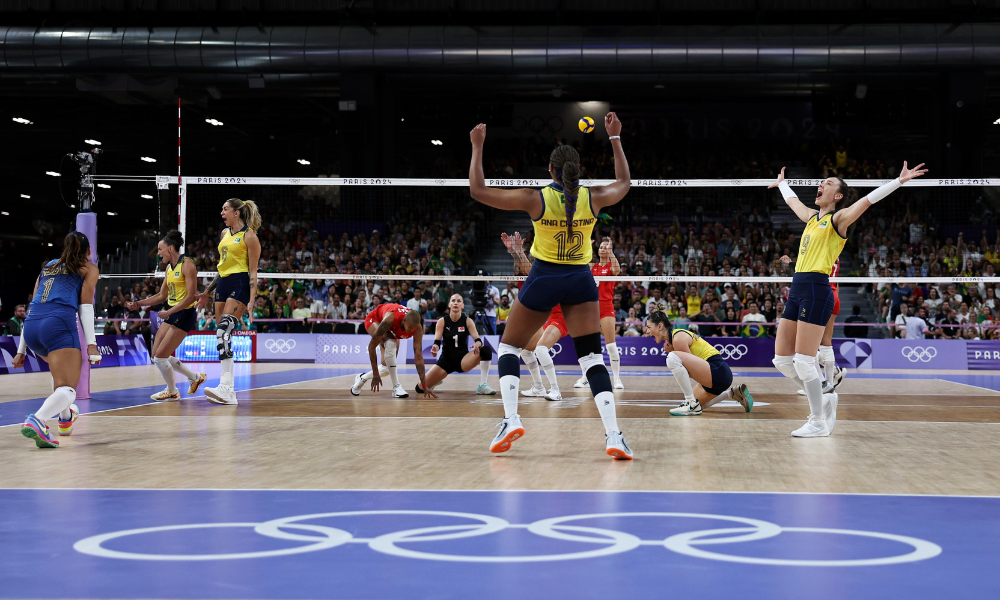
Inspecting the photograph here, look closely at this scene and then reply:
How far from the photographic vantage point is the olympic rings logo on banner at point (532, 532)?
Result: 9.70 ft

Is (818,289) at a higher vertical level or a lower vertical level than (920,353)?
higher

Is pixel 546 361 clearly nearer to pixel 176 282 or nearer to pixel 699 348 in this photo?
pixel 699 348

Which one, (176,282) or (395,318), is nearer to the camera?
(395,318)

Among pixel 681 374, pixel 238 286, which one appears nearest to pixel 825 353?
pixel 681 374

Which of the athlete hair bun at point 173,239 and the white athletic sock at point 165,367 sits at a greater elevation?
the athlete hair bun at point 173,239

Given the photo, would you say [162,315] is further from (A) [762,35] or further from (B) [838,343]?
(A) [762,35]

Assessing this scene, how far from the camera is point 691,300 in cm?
2000

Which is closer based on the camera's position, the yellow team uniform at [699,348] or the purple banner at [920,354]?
the yellow team uniform at [699,348]

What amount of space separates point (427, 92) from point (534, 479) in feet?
73.8

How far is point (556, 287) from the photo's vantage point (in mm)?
5246

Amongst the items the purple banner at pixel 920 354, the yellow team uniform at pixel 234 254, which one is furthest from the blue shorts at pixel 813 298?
the purple banner at pixel 920 354

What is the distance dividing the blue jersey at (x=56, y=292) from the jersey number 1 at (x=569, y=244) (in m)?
3.42

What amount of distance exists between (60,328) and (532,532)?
4.03 metres

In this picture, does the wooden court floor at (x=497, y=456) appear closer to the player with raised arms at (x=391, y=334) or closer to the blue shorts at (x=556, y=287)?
the player with raised arms at (x=391, y=334)
